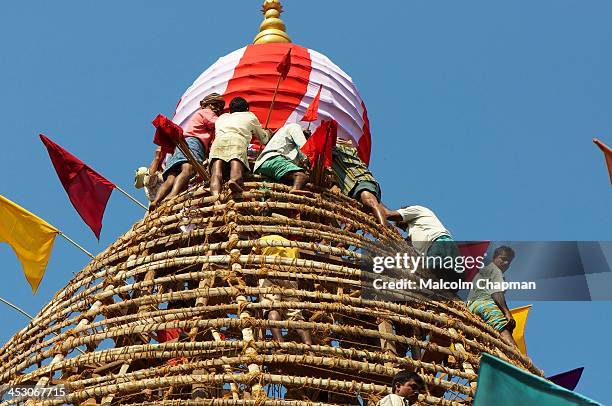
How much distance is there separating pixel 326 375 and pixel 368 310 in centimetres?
69

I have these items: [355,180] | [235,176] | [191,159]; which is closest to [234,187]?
[235,176]

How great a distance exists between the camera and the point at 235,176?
14.8 m

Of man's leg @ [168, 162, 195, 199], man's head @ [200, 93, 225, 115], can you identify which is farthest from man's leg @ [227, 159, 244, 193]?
man's head @ [200, 93, 225, 115]

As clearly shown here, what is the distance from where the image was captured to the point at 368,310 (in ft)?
41.5

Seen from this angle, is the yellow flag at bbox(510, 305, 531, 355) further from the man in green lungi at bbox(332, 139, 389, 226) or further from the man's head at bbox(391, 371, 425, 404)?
the man's head at bbox(391, 371, 425, 404)

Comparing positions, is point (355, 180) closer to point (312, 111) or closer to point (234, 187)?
point (312, 111)

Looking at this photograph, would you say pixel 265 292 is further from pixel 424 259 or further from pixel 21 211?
pixel 21 211

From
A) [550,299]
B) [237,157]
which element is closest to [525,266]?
[550,299]

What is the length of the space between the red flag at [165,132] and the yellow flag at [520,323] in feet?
18.4

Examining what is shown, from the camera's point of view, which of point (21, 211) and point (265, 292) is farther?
point (21, 211)

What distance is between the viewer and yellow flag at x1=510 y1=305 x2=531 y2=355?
18578 mm

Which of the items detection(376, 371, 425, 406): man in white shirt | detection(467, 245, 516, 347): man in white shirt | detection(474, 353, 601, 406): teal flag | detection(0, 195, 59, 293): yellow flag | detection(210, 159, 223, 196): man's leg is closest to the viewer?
detection(474, 353, 601, 406): teal flag

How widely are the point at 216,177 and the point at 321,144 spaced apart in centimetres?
134

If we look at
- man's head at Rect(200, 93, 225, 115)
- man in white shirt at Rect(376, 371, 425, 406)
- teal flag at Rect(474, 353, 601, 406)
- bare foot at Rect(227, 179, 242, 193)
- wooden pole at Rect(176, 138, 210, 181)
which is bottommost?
teal flag at Rect(474, 353, 601, 406)
